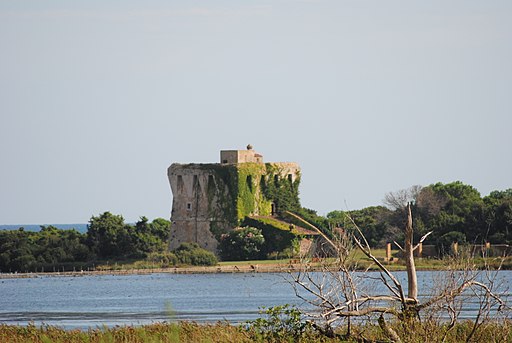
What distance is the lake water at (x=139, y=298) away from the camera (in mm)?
41938

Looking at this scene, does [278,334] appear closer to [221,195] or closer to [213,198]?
[221,195]

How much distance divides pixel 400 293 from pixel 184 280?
159 ft

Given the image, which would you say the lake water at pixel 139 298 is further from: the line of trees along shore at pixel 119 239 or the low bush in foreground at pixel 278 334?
the low bush in foreground at pixel 278 334

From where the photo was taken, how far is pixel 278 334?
22.3m

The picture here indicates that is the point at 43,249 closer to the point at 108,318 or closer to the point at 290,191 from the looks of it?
the point at 290,191

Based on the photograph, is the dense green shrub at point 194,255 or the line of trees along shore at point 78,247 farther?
the line of trees along shore at point 78,247

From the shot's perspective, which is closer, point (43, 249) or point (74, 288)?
point (74, 288)

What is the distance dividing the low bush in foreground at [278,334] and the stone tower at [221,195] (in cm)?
5183

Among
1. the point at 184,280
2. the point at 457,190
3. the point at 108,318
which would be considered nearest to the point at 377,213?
the point at 457,190

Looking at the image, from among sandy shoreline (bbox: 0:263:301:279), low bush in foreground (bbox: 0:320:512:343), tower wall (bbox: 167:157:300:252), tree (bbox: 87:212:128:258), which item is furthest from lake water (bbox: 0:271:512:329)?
low bush in foreground (bbox: 0:320:512:343)

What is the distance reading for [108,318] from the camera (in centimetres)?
4184

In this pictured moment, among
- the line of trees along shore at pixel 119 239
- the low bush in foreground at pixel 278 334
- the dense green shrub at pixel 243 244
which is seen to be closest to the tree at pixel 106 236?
the line of trees along shore at pixel 119 239

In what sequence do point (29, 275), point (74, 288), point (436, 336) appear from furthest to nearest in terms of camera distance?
point (29, 275)
point (74, 288)
point (436, 336)

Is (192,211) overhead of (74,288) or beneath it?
overhead
